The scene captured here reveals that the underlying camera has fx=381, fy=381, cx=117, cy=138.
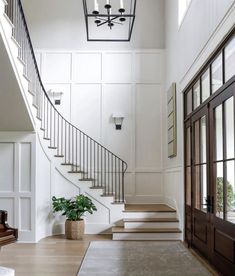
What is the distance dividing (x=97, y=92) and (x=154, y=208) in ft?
9.95

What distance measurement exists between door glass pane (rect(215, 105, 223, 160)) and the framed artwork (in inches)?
101

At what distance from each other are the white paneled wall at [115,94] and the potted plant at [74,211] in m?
1.94

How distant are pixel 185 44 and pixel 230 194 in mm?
3188

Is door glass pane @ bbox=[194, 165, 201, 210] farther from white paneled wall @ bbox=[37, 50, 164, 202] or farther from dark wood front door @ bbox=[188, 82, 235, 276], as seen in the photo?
white paneled wall @ bbox=[37, 50, 164, 202]

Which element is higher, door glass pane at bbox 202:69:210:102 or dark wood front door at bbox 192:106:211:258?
door glass pane at bbox 202:69:210:102

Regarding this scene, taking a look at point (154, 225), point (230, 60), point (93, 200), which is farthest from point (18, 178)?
point (230, 60)

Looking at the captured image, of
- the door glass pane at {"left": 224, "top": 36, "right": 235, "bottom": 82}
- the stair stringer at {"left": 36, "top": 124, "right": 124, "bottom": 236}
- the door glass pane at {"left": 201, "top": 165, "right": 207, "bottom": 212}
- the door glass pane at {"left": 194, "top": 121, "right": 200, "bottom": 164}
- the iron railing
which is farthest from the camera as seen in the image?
the iron railing

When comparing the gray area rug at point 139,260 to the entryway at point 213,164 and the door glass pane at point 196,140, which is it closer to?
the entryway at point 213,164

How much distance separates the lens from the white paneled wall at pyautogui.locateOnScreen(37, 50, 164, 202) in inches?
345

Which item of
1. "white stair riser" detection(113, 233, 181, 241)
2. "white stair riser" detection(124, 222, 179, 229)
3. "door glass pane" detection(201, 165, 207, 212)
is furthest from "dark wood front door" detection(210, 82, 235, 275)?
"white stair riser" detection(124, 222, 179, 229)

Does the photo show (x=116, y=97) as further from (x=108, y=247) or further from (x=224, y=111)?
(x=224, y=111)

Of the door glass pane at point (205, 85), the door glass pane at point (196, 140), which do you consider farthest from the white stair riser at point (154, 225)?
the door glass pane at point (205, 85)

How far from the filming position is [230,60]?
427cm

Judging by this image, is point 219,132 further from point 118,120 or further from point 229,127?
point 118,120
